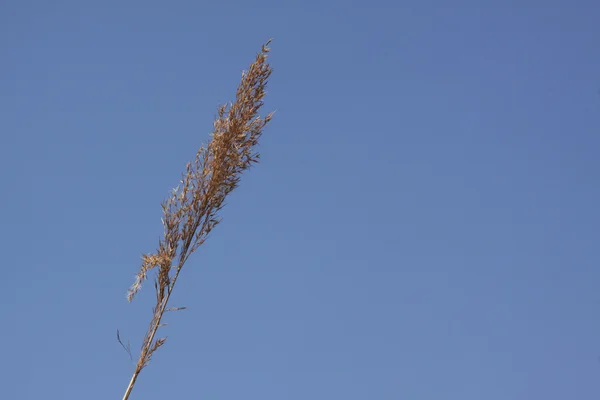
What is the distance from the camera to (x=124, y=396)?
4773mm

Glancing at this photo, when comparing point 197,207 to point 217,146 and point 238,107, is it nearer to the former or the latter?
point 217,146

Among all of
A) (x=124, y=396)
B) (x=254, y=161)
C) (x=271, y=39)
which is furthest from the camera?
(x=271, y=39)

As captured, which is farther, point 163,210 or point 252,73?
point 252,73

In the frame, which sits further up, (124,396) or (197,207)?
(197,207)

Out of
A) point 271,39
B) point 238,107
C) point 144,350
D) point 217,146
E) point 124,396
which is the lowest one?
point 124,396

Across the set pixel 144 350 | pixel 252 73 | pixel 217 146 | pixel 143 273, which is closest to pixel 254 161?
pixel 217 146

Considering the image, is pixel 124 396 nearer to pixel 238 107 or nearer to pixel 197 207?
pixel 197 207

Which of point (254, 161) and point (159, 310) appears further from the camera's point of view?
point (254, 161)

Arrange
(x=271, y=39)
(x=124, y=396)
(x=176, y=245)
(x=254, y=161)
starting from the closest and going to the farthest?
(x=124, y=396)
(x=176, y=245)
(x=254, y=161)
(x=271, y=39)

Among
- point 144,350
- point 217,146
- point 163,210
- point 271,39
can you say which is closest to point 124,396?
point 144,350

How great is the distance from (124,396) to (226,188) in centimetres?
164

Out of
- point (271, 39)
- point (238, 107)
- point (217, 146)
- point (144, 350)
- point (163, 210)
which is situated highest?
point (271, 39)

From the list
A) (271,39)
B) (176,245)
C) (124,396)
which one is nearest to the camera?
(124,396)

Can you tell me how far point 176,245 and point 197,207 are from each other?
0.32 m
